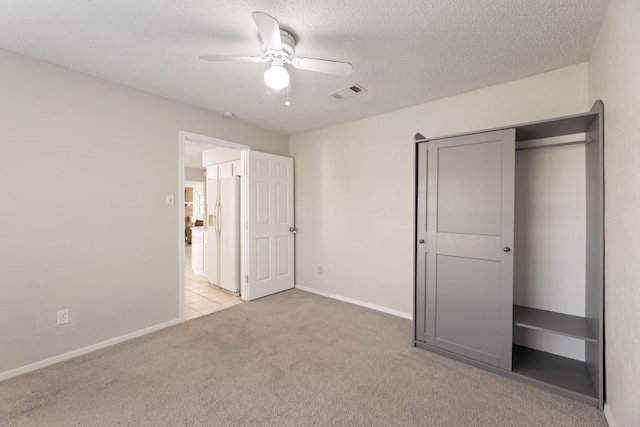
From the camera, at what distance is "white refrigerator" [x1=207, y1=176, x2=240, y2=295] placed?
409 cm

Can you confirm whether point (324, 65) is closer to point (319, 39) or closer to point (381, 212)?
point (319, 39)

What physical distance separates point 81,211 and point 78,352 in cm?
125

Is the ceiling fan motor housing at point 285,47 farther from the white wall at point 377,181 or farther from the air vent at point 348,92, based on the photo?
the white wall at point 377,181

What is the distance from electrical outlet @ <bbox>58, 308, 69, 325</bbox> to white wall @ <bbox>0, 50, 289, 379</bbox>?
0.03 meters

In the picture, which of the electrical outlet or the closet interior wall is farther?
the electrical outlet

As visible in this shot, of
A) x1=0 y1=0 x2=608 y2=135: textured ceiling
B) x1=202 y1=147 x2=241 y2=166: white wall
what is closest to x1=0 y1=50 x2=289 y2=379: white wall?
x1=0 y1=0 x2=608 y2=135: textured ceiling

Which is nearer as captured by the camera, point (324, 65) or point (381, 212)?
point (324, 65)

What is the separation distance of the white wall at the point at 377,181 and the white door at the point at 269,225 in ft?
0.61

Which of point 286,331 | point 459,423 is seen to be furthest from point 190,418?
point 459,423

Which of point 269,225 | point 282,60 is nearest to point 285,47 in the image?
point 282,60

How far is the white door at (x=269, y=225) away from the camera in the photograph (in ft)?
12.5

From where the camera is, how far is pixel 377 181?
3.49 m

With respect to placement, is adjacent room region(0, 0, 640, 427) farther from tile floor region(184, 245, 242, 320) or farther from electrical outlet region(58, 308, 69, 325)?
tile floor region(184, 245, 242, 320)

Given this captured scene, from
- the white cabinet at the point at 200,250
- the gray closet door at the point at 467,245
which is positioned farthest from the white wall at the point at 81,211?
the gray closet door at the point at 467,245
